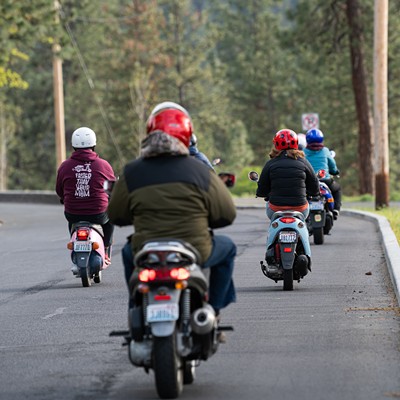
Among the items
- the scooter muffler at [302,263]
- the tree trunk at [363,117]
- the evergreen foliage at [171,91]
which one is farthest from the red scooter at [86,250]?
the evergreen foliage at [171,91]

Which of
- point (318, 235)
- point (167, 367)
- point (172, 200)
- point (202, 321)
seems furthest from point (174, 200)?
point (318, 235)

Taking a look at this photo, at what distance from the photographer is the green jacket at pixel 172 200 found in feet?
27.9

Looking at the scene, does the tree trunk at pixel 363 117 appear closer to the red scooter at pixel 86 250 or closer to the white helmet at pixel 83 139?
the white helmet at pixel 83 139

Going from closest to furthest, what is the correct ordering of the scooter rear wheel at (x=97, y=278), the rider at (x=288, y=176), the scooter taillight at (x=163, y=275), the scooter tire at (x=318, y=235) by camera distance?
the scooter taillight at (x=163, y=275)
the rider at (x=288, y=176)
the scooter rear wheel at (x=97, y=278)
the scooter tire at (x=318, y=235)

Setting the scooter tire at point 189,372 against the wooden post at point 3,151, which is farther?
the wooden post at point 3,151

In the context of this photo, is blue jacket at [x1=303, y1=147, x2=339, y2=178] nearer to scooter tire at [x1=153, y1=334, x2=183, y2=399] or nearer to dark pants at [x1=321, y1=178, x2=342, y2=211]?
dark pants at [x1=321, y1=178, x2=342, y2=211]

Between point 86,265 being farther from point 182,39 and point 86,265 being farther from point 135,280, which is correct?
point 182,39

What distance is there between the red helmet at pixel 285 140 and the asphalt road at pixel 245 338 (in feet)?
5.22

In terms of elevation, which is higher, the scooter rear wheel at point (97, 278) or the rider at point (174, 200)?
the rider at point (174, 200)

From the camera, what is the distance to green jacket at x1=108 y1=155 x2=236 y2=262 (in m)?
8.49

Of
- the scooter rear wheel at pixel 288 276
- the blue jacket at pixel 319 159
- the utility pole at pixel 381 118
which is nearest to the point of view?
the scooter rear wheel at pixel 288 276

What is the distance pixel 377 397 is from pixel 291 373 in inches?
39.9

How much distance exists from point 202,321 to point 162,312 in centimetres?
32

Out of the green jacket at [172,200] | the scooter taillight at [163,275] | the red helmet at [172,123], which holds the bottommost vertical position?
the scooter taillight at [163,275]
